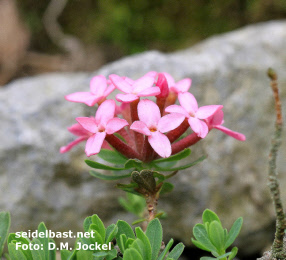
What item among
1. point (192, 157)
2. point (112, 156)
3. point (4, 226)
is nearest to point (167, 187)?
point (112, 156)

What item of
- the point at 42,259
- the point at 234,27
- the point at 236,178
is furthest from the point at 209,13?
the point at 42,259

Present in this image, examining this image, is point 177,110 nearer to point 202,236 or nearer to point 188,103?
point 188,103

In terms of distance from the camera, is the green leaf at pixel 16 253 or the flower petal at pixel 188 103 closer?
the green leaf at pixel 16 253

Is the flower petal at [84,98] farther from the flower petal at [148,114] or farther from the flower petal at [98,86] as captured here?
the flower petal at [148,114]

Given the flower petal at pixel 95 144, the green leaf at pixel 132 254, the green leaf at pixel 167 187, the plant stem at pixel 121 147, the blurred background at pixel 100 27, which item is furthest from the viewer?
the blurred background at pixel 100 27

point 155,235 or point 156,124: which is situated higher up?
A: point 156,124

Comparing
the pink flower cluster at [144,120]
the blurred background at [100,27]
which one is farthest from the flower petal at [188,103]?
the blurred background at [100,27]
